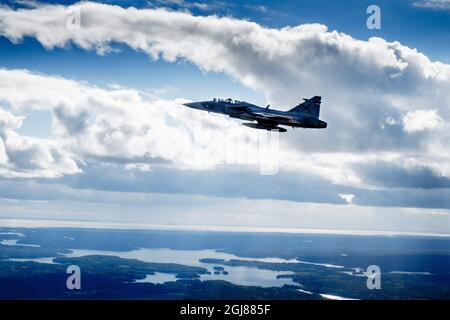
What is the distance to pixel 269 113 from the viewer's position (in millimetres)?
35344

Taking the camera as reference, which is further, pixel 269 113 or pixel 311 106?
pixel 311 106

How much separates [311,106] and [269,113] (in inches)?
186

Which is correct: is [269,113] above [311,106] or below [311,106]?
below

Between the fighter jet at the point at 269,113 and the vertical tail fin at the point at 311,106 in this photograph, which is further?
the vertical tail fin at the point at 311,106

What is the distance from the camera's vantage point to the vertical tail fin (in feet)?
122

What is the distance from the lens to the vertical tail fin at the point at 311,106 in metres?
37.2

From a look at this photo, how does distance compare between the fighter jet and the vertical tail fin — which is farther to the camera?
the vertical tail fin

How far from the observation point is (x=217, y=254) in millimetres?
174250

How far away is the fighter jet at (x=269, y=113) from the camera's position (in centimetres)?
3412

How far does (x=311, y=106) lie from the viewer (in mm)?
37438
